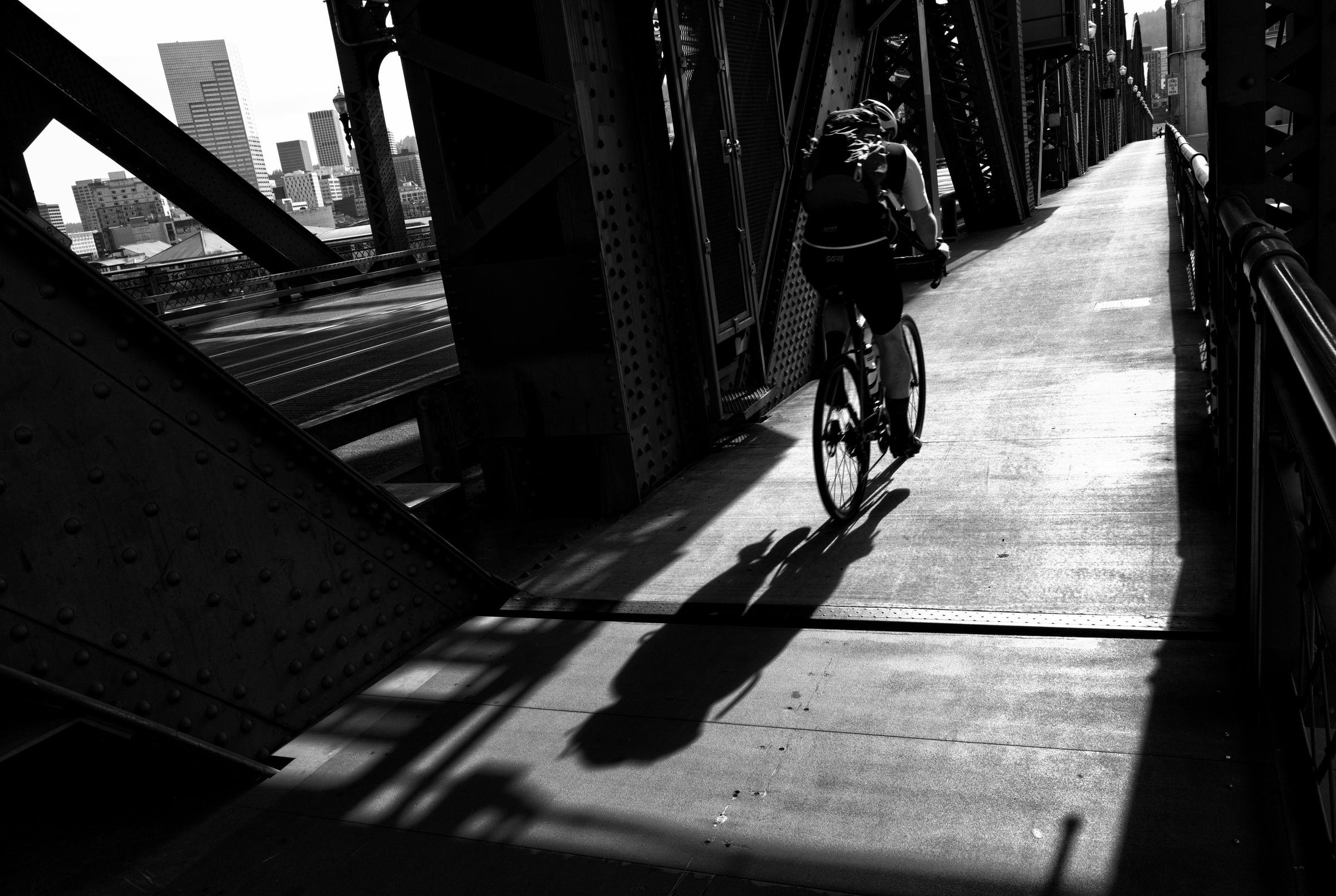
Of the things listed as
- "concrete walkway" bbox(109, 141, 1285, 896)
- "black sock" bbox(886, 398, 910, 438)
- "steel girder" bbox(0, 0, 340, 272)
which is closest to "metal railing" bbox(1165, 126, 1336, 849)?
"concrete walkway" bbox(109, 141, 1285, 896)

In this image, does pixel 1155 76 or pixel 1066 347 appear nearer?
pixel 1066 347

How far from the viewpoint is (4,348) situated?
2.92 meters

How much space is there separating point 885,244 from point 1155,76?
160 meters

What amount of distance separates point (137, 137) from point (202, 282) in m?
11.6

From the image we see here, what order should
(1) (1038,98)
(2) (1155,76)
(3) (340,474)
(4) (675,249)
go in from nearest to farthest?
(3) (340,474), (4) (675,249), (1) (1038,98), (2) (1155,76)

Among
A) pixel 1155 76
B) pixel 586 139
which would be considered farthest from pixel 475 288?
pixel 1155 76

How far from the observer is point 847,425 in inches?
226

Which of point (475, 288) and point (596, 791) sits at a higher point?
point (475, 288)

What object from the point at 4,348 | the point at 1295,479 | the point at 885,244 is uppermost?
the point at 4,348

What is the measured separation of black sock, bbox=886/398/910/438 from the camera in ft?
19.5

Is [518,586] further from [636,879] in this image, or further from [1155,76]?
[1155,76]

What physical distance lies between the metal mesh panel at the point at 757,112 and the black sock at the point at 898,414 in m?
2.39

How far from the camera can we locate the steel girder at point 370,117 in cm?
2281

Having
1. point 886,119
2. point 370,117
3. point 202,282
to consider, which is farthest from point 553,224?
point 202,282
